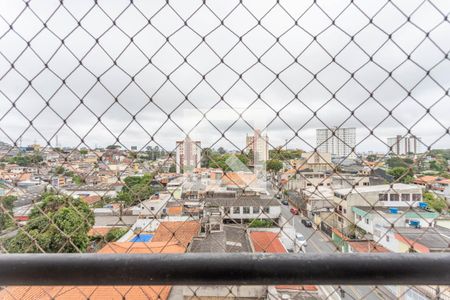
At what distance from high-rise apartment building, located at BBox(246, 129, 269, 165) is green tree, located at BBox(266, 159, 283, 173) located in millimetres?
46

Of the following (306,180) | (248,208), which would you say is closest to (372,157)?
(306,180)

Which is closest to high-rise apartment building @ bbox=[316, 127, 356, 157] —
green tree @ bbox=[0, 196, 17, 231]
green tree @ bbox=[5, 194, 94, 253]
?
green tree @ bbox=[5, 194, 94, 253]

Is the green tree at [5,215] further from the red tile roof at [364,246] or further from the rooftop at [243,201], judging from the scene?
the red tile roof at [364,246]

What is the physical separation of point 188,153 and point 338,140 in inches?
20.9

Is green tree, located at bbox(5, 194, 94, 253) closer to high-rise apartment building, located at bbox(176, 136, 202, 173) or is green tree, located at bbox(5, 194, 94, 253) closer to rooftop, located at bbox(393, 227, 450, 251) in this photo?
high-rise apartment building, located at bbox(176, 136, 202, 173)

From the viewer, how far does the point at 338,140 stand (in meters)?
0.89

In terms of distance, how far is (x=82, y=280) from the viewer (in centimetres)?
69

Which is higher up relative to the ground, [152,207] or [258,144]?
[258,144]

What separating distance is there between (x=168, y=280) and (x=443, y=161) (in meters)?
0.97

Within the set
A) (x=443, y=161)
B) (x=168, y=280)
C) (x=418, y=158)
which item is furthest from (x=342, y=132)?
(x=168, y=280)

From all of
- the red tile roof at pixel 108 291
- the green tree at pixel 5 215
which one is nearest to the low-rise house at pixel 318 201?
the red tile roof at pixel 108 291

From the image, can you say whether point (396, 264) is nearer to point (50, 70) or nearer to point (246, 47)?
point (246, 47)

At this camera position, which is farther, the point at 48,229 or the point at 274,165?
the point at 48,229

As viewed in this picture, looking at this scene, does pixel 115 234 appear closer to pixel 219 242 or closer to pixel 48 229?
pixel 48 229
